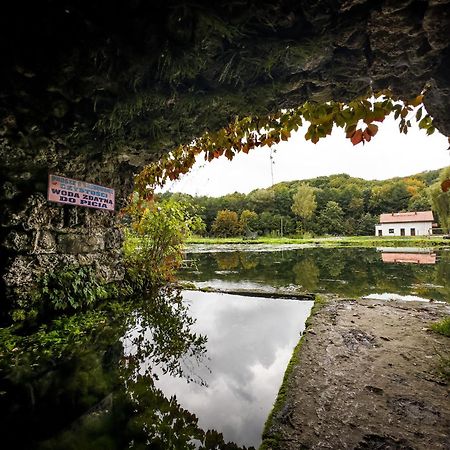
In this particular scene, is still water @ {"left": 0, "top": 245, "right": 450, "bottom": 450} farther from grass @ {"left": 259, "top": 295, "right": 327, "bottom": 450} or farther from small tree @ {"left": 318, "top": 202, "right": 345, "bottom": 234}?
small tree @ {"left": 318, "top": 202, "right": 345, "bottom": 234}

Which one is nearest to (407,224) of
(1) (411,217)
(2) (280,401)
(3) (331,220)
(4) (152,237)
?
(1) (411,217)

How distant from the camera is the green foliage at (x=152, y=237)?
629 cm

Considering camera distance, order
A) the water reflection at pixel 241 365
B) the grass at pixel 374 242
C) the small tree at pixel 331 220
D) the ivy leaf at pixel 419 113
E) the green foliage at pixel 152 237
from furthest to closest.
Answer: the small tree at pixel 331 220, the grass at pixel 374 242, the green foliage at pixel 152 237, the ivy leaf at pixel 419 113, the water reflection at pixel 241 365

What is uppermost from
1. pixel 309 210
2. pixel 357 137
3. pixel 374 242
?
pixel 309 210

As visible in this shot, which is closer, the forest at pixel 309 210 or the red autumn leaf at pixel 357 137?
the red autumn leaf at pixel 357 137

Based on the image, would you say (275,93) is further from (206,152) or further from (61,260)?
(61,260)

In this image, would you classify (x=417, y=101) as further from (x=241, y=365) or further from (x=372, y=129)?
(x=241, y=365)

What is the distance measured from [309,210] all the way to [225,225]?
16.4m

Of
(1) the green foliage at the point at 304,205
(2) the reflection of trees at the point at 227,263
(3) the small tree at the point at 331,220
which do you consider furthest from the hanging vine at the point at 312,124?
(3) the small tree at the point at 331,220

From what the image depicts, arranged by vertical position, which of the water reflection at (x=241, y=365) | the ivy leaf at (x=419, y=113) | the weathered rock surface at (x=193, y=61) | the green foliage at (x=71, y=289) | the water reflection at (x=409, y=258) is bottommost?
the water reflection at (x=241, y=365)

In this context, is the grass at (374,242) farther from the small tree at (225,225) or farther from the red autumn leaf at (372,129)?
the red autumn leaf at (372,129)

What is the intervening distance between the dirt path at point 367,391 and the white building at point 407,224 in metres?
52.6

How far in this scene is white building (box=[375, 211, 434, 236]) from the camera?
49.3 m

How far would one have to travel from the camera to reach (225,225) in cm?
5494
